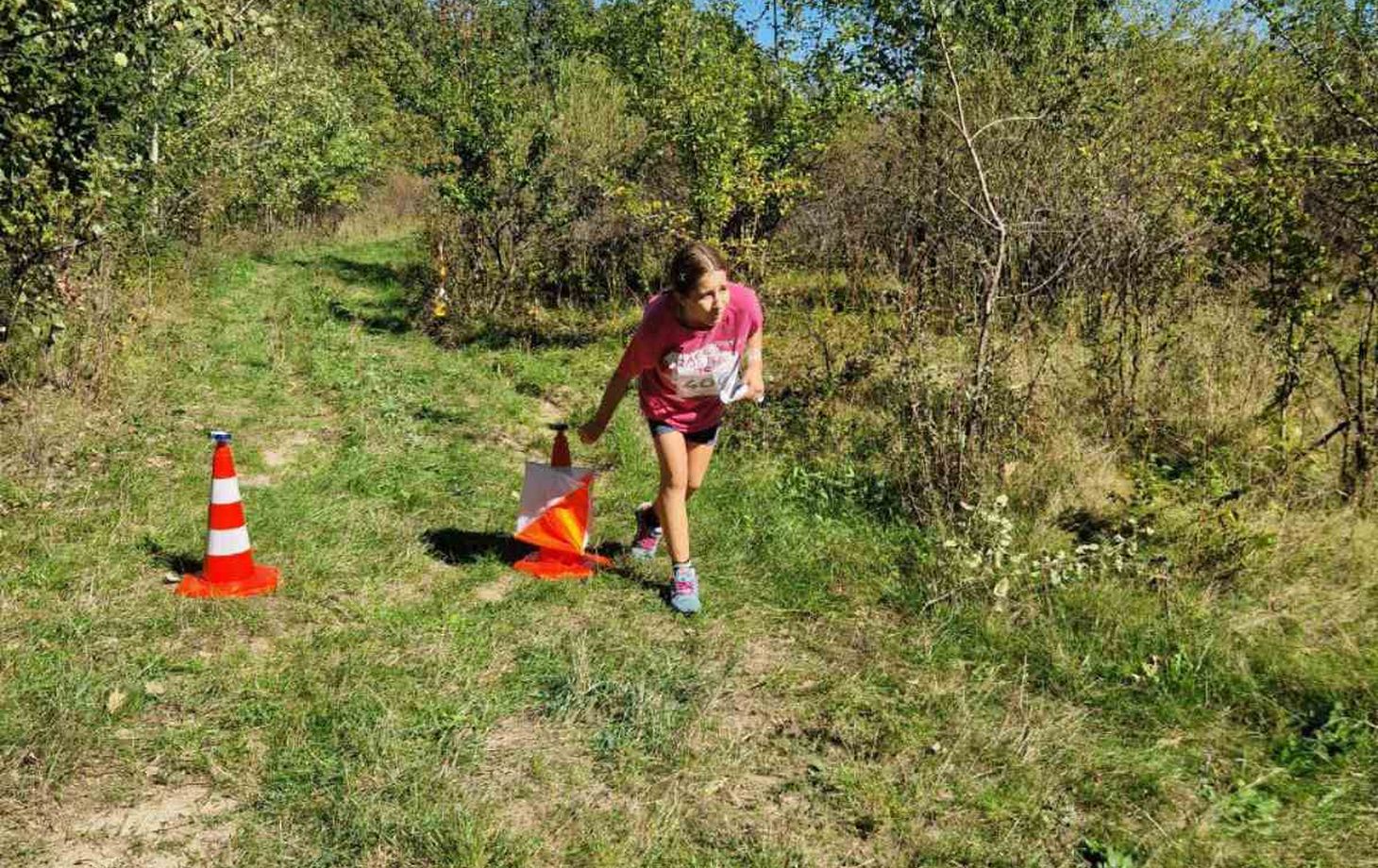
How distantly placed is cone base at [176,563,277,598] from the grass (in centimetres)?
10

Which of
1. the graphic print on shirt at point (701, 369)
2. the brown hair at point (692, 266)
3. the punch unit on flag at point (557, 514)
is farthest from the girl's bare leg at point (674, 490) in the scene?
the brown hair at point (692, 266)

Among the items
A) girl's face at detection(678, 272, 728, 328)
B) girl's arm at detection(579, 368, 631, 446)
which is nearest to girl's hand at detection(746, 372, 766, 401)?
girl's face at detection(678, 272, 728, 328)

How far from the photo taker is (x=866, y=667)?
3.74m

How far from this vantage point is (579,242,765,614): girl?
379 cm

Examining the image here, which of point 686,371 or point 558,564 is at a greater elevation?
point 686,371

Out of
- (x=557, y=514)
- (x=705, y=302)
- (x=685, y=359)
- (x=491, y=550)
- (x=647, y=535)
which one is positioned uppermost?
(x=705, y=302)

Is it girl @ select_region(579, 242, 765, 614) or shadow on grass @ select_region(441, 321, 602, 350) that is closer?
girl @ select_region(579, 242, 765, 614)

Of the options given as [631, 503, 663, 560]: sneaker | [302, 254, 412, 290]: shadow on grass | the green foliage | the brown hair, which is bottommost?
[631, 503, 663, 560]: sneaker

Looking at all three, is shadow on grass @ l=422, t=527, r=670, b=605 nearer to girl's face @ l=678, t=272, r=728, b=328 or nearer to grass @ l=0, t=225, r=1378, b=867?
grass @ l=0, t=225, r=1378, b=867

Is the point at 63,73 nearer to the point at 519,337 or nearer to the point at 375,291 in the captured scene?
the point at 519,337

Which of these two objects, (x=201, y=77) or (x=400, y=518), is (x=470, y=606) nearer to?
(x=400, y=518)

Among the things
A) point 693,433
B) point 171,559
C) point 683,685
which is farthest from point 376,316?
point 683,685

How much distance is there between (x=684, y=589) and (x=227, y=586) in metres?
2.11

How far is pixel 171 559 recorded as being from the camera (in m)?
4.57
